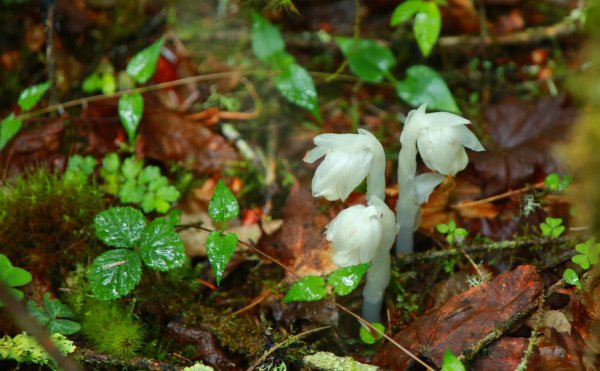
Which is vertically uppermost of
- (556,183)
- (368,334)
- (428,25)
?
(428,25)

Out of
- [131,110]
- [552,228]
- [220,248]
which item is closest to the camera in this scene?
[220,248]

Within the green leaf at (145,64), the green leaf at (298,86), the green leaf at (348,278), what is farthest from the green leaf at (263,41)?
the green leaf at (348,278)

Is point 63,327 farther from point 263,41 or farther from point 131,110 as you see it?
point 263,41

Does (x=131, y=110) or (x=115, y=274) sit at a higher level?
(x=131, y=110)

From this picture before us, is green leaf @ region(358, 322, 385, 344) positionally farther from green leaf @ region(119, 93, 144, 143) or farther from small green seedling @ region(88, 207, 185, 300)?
green leaf @ region(119, 93, 144, 143)

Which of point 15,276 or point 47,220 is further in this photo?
point 47,220

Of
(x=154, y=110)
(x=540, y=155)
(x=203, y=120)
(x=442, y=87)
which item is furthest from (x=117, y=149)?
(x=540, y=155)

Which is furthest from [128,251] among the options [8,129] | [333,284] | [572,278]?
[572,278]
